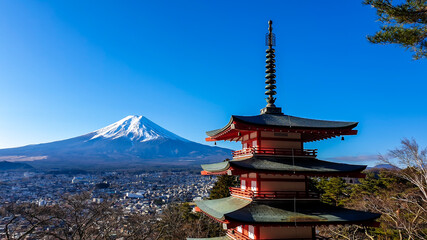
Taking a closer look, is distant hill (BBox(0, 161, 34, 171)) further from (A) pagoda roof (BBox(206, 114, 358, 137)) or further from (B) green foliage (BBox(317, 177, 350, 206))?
(A) pagoda roof (BBox(206, 114, 358, 137))

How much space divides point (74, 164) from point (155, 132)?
7327 cm

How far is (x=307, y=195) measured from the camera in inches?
434

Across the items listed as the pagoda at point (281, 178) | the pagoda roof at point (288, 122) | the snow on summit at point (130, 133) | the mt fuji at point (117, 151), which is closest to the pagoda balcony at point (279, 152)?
the pagoda at point (281, 178)

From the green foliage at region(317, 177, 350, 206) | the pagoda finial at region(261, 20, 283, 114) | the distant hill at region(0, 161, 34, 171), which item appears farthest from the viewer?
the distant hill at region(0, 161, 34, 171)

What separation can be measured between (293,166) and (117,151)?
163 meters

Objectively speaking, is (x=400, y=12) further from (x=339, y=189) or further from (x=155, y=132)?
(x=155, y=132)

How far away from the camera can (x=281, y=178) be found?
1105 centimetres

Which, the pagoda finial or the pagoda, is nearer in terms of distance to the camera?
Answer: the pagoda

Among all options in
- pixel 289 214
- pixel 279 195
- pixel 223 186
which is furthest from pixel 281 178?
pixel 223 186

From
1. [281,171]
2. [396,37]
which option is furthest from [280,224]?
[396,37]

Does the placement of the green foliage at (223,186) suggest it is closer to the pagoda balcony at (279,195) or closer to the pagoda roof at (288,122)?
the pagoda roof at (288,122)

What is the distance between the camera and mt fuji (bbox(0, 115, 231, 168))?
141125 mm

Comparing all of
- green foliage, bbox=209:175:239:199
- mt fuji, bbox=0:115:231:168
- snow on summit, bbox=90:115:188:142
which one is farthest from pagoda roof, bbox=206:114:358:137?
snow on summit, bbox=90:115:188:142

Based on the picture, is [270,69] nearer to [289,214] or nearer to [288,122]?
[288,122]
